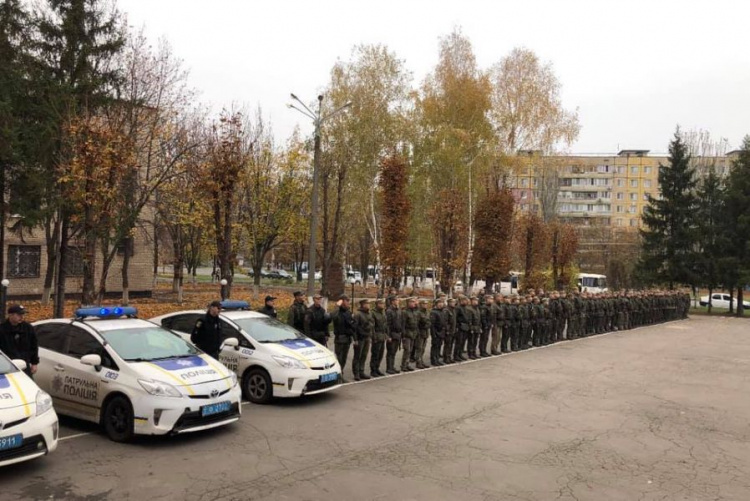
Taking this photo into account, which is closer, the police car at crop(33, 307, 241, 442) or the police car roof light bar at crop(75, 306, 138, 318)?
the police car at crop(33, 307, 241, 442)

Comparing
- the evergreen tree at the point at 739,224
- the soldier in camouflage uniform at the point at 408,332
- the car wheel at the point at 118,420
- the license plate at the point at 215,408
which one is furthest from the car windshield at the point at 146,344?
the evergreen tree at the point at 739,224

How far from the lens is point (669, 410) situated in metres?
10.2

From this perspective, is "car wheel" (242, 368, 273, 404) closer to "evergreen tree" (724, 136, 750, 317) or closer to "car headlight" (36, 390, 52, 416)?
"car headlight" (36, 390, 52, 416)

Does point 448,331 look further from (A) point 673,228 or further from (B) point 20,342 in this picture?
(A) point 673,228

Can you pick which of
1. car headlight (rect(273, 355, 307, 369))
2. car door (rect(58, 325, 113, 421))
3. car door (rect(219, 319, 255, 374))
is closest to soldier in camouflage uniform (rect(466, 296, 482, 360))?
car headlight (rect(273, 355, 307, 369))

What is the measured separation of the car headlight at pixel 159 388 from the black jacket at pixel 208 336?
2.47 m

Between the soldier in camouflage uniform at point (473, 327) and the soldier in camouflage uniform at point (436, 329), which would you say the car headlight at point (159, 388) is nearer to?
the soldier in camouflage uniform at point (436, 329)

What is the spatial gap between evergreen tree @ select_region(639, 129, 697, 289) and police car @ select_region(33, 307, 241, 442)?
134ft

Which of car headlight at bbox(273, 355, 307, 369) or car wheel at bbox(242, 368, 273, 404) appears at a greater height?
car headlight at bbox(273, 355, 307, 369)

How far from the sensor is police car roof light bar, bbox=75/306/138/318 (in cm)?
856

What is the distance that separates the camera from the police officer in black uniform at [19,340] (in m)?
8.01

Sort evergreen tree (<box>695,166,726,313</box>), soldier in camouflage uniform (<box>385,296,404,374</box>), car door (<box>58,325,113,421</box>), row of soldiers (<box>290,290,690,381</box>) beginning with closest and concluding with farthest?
car door (<box>58,325,113,421</box>) < row of soldiers (<box>290,290,690,381</box>) < soldier in camouflage uniform (<box>385,296,404,374</box>) < evergreen tree (<box>695,166,726,313</box>)

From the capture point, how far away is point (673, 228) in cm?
4384

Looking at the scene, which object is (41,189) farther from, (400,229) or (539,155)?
(539,155)
